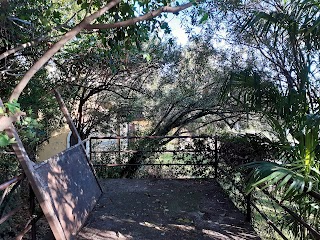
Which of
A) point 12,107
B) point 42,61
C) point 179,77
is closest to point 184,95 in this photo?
point 179,77

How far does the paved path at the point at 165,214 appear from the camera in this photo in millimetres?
3346

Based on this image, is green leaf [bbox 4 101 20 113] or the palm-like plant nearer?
green leaf [bbox 4 101 20 113]

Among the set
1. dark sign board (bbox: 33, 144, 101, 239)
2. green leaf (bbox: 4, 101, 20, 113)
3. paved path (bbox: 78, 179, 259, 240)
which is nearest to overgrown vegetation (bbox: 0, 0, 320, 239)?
green leaf (bbox: 4, 101, 20, 113)

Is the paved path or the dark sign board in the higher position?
the dark sign board

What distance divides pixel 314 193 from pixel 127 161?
20.7 feet

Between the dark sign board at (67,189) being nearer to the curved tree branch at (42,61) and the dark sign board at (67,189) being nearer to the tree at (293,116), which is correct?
the curved tree branch at (42,61)

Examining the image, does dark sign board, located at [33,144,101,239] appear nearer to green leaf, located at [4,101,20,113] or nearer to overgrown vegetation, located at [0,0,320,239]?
overgrown vegetation, located at [0,0,320,239]

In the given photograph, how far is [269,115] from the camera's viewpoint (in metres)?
2.84

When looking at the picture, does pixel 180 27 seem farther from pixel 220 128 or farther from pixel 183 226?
pixel 183 226

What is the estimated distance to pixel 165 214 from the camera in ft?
12.9

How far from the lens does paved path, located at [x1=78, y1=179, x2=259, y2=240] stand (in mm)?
3346

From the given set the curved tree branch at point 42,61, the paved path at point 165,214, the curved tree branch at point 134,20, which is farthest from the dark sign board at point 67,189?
the curved tree branch at point 134,20

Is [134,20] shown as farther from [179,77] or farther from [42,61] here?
[179,77]

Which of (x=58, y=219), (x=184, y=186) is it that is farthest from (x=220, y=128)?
(x=58, y=219)
